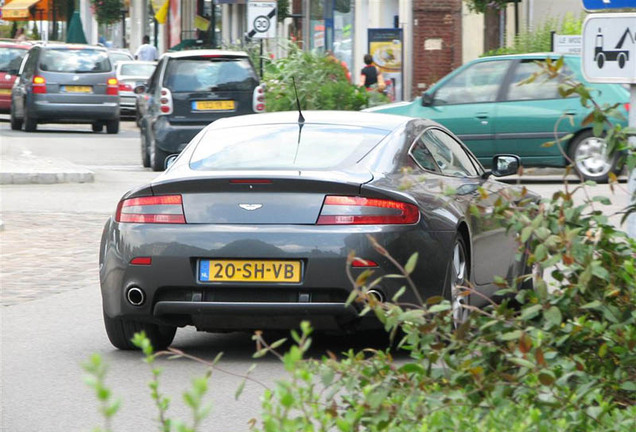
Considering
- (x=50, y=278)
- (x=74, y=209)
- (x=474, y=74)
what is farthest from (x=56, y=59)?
(x=50, y=278)

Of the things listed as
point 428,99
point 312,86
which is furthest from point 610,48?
point 312,86

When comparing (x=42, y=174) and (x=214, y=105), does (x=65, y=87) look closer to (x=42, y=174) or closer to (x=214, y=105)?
(x=214, y=105)

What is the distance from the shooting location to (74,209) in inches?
636

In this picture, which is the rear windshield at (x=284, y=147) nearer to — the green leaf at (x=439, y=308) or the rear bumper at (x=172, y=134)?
the green leaf at (x=439, y=308)

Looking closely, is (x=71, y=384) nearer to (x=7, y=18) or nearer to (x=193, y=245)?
(x=193, y=245)

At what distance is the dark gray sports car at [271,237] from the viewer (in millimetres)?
7203

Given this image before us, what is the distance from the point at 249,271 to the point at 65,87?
2292 cm

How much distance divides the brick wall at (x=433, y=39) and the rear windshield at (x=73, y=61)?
7356 millimetres

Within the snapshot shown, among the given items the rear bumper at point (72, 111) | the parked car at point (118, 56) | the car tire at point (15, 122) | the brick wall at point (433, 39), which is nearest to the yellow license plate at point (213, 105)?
the rear bumper at point (72, 111)

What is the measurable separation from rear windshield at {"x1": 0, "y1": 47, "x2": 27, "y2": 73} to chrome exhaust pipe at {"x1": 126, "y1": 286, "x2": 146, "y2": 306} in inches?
1091

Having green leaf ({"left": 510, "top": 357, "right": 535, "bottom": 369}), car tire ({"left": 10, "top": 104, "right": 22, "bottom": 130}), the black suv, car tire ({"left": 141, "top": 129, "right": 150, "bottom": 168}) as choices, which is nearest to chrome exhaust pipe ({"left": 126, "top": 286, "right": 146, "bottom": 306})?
green leaf ({"left": 510, "top": 357, "right": 535, "bottom": 369})

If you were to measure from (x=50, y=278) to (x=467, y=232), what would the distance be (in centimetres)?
404

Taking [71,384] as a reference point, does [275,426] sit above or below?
above

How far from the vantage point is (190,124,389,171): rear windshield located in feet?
25.3
